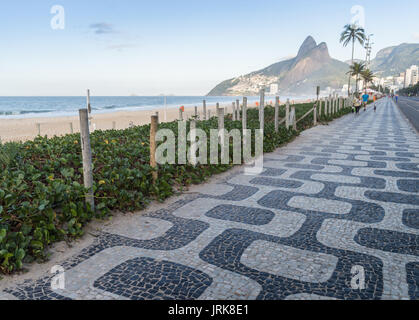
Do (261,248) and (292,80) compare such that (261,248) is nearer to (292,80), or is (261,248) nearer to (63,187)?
(63,187)

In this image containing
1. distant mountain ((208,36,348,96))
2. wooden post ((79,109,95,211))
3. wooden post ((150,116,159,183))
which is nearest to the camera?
wooden post ((79,109,95,211))

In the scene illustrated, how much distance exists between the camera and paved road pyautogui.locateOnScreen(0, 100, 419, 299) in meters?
2.81

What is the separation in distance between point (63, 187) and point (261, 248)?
2.53 m

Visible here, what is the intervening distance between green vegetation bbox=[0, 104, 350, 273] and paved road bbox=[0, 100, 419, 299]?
0.30 metres

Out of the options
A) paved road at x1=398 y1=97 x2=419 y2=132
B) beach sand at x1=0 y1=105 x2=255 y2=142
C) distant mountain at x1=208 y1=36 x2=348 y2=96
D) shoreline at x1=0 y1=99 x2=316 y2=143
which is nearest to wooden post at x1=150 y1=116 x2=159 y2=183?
shoreline at x1=0 y1=99 x2=316 y2=143

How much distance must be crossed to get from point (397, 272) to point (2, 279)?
3633 mm

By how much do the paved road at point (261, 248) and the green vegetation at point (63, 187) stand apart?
302 mm

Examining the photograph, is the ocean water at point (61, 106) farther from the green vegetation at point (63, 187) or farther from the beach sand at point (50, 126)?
the green vegetation at point (63, 187)

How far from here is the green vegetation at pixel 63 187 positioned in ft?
11.2

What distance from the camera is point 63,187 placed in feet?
13.5

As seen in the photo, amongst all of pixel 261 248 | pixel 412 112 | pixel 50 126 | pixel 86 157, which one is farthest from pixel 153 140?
pixel 412 112

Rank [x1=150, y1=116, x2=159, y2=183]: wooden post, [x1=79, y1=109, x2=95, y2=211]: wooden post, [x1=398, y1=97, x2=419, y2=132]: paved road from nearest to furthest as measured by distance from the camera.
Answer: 1. [x1=79, y1=109, x2=95, y2=211]: wooden post
2. [x1=150, y1=116, x2=159, y2=183]: wooden post
3. [x1=398, y1=97, x2=419, y2=132]: paved road

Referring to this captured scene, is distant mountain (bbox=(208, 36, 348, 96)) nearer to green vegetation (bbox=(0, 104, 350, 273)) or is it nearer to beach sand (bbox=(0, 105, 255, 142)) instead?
beach sand (bbox=(0, 105, 255, 142))
